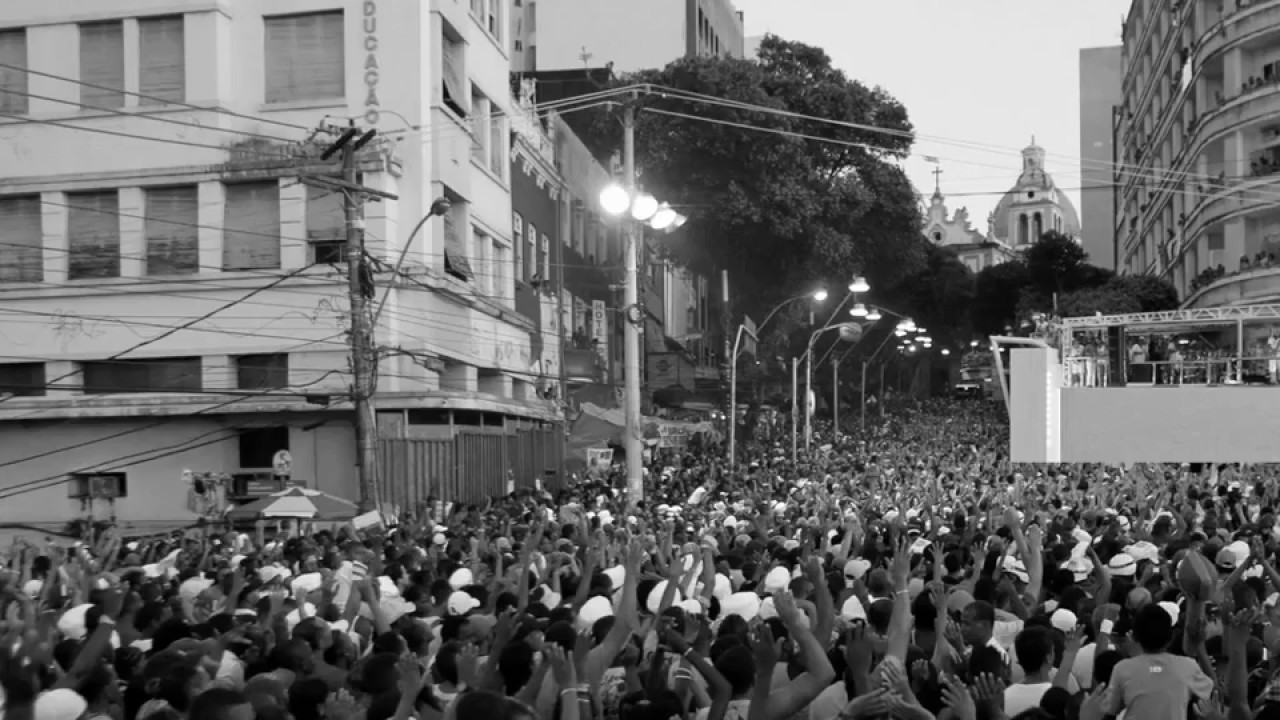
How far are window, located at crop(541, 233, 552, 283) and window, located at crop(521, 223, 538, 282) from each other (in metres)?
0.64

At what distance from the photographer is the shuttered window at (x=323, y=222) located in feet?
94.2

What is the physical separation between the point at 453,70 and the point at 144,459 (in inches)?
381

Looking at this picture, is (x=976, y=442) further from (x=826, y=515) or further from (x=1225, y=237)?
(x=826, y=515)

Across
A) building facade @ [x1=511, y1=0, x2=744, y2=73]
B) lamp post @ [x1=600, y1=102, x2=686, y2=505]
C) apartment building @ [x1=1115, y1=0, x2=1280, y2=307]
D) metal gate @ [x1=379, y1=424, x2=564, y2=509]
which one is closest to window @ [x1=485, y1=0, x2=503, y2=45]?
metal gate @ [x1=379, y1=424, x2=564, y2=509]

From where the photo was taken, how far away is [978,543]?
499 inches

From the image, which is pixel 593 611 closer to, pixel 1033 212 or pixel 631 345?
pixel 631 345

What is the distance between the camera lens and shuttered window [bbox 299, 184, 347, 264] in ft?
94.2

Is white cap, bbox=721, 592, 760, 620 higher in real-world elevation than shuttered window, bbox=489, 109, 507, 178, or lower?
lower

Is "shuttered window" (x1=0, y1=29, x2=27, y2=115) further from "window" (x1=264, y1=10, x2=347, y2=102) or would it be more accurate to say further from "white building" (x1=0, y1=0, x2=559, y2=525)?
"window" (x1=264, y1=10, x2=347, y2=102)

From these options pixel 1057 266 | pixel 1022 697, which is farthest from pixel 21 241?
pixel 1057 266

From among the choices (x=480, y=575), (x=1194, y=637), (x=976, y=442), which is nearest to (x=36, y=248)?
(x=480, y=575)

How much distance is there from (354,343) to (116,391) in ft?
30.4

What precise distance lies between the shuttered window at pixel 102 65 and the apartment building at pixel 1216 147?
30.6m

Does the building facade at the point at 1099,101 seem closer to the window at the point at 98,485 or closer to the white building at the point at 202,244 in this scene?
the white building at the point at 202,244
